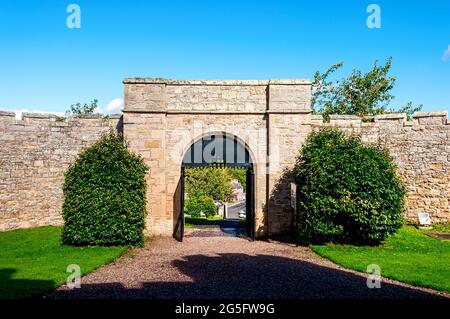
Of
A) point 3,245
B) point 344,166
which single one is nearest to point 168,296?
point 344,166

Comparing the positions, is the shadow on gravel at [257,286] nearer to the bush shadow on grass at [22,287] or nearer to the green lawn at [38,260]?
the bush shadow on grass at [22,287]

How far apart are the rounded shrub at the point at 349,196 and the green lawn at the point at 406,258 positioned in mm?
521

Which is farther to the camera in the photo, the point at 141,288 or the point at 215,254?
the point at 215,254

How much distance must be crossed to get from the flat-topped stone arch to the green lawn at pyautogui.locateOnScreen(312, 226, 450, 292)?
297 cm

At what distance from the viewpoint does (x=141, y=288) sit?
6.45 metres

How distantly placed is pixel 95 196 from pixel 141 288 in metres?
4.84

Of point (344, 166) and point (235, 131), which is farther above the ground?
point (235, 131)

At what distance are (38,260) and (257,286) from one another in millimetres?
5437

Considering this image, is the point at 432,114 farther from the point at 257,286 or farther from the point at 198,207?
the point at 198,207

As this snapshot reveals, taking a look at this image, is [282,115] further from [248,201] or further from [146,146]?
[146,146]

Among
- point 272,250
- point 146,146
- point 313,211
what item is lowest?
point 272,250

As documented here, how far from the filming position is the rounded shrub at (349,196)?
33.9 feet

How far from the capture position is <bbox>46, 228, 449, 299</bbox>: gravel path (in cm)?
609

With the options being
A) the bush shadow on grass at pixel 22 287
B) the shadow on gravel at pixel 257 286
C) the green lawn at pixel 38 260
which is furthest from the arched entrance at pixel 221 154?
the bush shadow on grass at pixel 22 287
